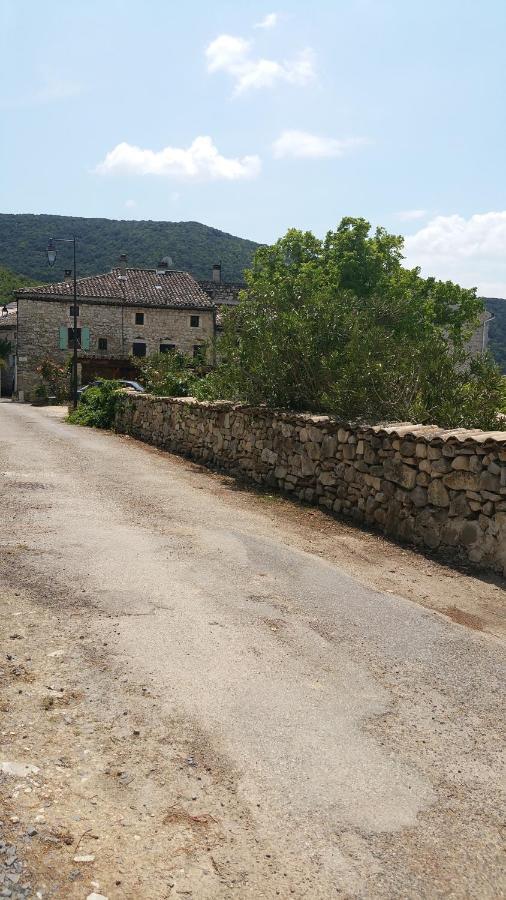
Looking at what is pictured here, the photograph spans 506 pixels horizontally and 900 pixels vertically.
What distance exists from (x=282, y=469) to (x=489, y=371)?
3449 millimetres

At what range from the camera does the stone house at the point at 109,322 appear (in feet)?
152

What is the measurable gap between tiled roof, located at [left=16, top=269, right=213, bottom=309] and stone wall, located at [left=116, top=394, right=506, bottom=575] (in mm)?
36951

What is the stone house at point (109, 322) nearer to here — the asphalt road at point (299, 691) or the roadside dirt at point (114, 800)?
the asphalt road at point (299, 691)

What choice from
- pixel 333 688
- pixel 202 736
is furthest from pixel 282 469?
pixel 202 736

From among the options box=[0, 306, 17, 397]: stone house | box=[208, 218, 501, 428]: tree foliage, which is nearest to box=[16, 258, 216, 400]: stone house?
box=[0, 306, 17, 397]: stone house

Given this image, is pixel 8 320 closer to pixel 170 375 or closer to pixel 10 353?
pixel 10 353

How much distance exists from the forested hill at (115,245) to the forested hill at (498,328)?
33.1m

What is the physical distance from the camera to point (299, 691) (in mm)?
4172

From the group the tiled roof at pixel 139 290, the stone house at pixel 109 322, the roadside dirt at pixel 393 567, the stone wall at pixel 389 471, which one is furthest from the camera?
the tiled roof at pixel 139 290

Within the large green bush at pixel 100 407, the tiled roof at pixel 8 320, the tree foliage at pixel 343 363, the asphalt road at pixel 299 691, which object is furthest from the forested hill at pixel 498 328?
the asphalt road at pixel 299 691

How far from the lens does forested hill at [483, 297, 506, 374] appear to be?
77.1 m

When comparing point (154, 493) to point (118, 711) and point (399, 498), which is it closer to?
point (399, 498)

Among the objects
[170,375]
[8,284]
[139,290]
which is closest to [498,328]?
[139,290]

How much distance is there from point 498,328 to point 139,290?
5351cm
